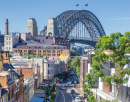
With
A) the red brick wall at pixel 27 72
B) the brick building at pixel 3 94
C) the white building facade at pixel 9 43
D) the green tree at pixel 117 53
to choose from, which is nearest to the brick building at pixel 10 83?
the brick building at pixel 3 94

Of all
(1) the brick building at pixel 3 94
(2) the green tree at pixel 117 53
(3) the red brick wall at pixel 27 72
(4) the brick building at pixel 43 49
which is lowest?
(1) the brick building at pixel 3 94

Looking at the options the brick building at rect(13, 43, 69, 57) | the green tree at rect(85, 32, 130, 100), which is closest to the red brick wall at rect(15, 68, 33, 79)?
the green tree at rect(85, 32, 130, 100)

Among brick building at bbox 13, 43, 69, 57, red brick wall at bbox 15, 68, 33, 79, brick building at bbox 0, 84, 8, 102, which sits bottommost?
brick building at bbox 0, 84, 8, 102

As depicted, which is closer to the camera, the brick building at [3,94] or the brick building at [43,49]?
the brick building at [3,94]

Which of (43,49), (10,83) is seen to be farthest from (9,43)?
(10,83)

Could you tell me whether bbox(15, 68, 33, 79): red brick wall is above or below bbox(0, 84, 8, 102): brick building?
above

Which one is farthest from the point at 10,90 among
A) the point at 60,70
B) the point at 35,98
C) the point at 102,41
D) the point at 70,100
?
the point at 60,70

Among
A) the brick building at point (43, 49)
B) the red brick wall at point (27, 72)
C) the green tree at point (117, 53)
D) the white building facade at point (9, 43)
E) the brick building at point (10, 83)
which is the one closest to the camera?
the green tree at point (117, 53)

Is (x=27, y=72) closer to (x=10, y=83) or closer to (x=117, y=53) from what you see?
(x=10, y=83)

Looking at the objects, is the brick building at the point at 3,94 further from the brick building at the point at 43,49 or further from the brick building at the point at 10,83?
the brick building at the point at 43,49

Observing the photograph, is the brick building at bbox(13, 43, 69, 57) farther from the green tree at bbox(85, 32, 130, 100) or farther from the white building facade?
the green tree at bbox(85, 32, 130, 100)

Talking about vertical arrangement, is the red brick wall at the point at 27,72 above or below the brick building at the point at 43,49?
below
